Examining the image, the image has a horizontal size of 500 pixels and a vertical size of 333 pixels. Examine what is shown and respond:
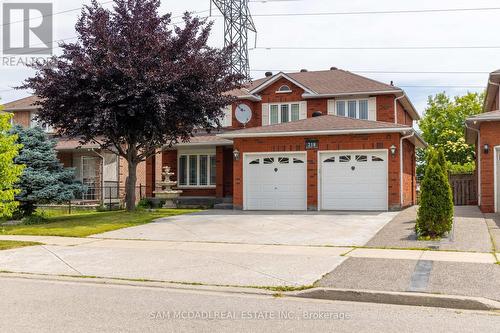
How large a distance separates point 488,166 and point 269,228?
854 cm

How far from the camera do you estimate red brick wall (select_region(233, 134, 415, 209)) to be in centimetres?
2034

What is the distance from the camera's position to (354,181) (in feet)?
68.6

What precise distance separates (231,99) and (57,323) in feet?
51.4

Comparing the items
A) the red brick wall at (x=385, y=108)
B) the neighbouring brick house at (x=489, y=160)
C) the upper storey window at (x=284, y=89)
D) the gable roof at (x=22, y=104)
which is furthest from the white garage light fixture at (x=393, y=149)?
the gable roof at (x=22, y=104)

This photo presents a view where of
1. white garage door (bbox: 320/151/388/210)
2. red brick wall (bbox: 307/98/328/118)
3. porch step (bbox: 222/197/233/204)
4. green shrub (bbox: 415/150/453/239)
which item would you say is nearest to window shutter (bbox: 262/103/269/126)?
red brick wall (bbox: 307/98/328/118)

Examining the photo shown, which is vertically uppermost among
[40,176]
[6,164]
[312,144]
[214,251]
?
[312,144]

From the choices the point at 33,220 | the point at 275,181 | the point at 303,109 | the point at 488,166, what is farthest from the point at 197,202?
the point at 488,166

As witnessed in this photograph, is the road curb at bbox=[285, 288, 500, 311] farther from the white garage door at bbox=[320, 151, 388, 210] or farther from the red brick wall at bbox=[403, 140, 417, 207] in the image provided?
the red brick wall at bbox=[403, 140, 417, 207]

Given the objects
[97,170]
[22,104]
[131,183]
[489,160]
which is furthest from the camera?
[22,104]

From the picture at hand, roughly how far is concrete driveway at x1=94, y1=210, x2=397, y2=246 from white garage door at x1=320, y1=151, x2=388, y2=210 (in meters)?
1.10

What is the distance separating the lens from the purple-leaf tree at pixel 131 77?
18.7m

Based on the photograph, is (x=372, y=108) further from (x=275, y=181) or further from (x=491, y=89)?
(x=275, y=181)

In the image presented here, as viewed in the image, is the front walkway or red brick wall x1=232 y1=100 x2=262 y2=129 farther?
red brick wall x1=232 y1=100 x2=262 y2=129

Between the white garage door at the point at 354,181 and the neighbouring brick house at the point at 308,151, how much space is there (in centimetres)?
4
